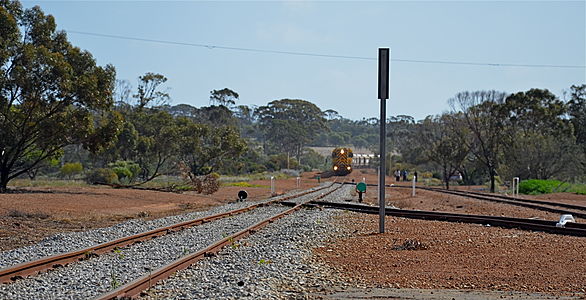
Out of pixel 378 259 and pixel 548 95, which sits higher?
pixel 548 95

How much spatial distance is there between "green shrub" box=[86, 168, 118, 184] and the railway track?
1160 inches

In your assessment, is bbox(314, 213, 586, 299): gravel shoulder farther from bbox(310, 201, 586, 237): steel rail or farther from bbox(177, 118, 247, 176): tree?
bbox(177, 118, 247, 176): tree

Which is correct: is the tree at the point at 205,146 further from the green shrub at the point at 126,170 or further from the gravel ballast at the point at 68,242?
the gravel ballast at the point at 68,242

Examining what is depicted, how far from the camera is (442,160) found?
72.6m

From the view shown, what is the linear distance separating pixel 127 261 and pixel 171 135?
152 ft

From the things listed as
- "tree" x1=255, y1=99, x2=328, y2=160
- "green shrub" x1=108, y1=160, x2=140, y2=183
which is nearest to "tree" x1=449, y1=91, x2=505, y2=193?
"green shrub" x1=108, y1=160, x2=140, y2=183

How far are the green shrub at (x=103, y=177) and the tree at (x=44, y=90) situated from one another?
1255cm

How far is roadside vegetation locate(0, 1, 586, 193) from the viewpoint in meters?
30.6

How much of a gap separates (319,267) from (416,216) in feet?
36.5

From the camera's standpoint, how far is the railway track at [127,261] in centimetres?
857

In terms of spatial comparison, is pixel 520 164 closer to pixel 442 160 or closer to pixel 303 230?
pixel 442 160

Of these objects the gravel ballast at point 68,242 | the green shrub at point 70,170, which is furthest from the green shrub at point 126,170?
the gravel ballast at point 68,242

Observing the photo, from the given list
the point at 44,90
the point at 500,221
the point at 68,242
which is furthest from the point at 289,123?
the point at 68,242

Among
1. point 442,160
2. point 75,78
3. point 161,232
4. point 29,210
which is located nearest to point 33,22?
point 75,78
